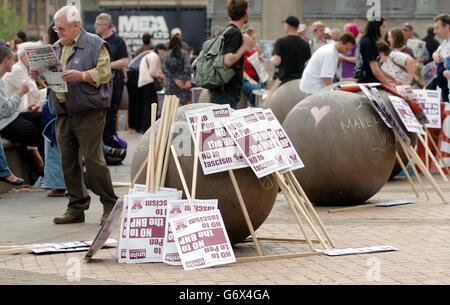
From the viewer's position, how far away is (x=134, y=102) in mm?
25266

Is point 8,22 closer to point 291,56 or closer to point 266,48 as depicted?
point 266,48

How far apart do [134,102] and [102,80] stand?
45.6 feet

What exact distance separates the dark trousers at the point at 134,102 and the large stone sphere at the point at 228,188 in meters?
15.3

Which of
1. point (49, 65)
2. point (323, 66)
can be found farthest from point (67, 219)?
point (323, 66)

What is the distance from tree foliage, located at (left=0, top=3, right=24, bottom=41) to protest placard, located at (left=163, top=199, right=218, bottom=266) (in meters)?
79.4

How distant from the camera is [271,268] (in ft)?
29.5

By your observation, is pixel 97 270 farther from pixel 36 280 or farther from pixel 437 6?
pixel 437 6

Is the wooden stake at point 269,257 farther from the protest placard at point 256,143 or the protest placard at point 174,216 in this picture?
the protest placard at point 256,143

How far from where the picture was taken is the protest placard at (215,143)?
9.33 m

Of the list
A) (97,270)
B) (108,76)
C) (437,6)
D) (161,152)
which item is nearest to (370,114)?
(108,76)

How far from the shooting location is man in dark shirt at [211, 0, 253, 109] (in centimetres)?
1213

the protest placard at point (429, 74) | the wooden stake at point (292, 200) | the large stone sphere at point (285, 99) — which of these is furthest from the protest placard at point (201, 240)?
the protest placard at point (429, 74)

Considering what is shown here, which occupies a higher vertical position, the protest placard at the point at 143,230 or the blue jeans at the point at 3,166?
the protest placard at the point at 143,230

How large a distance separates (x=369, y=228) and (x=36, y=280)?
13.4ft
